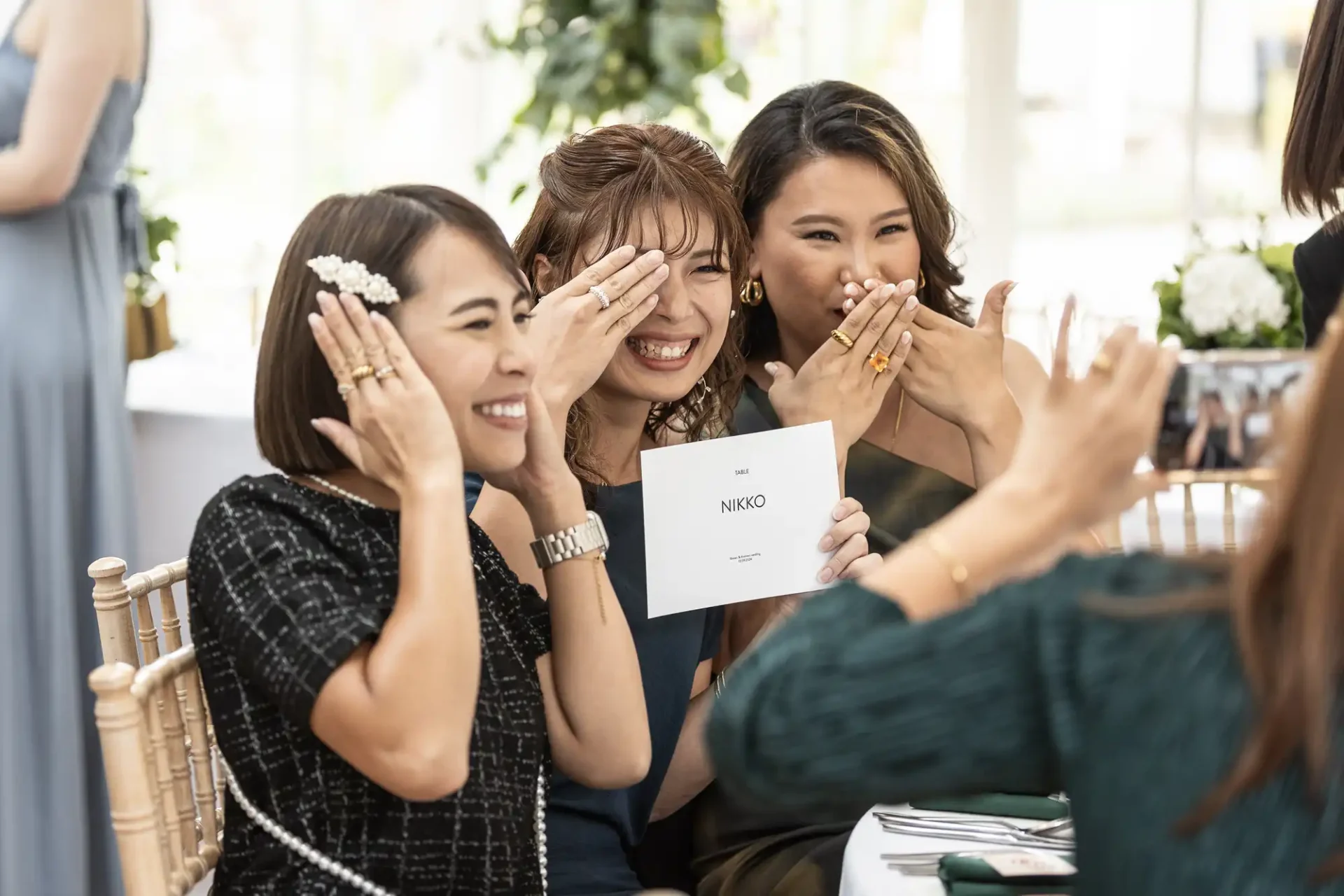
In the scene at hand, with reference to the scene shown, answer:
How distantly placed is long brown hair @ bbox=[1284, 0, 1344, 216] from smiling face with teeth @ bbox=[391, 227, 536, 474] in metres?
1.26

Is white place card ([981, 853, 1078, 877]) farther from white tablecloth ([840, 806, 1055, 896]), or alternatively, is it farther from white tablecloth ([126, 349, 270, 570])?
white tablecloth ([126, 349, 270, 570])

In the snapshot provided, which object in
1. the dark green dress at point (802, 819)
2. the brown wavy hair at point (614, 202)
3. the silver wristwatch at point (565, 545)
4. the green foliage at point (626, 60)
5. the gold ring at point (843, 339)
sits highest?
the green foliage at point (626, 60)

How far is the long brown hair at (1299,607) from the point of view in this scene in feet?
2.40

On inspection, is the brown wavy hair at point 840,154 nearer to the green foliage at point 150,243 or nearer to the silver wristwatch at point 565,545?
the silver wristwatch at point 565,545

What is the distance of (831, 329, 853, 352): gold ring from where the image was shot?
6.36 feet

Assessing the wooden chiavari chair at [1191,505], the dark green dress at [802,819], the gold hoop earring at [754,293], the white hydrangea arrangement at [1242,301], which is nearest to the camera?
the dark green dress at [802,819]

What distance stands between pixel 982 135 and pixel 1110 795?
3.38 metres

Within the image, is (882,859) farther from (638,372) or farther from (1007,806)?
(638,372)

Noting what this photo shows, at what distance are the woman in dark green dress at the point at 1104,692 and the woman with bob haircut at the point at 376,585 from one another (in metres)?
0.39

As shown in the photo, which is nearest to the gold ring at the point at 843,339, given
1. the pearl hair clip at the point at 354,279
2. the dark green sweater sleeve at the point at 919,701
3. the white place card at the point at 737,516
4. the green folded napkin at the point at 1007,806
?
the white place card at the point at 737,516

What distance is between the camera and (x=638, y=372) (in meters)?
1.83

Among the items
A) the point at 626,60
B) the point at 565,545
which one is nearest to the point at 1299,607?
the point at 565,545

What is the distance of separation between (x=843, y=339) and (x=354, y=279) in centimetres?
83

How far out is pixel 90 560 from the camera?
2.89 meters
